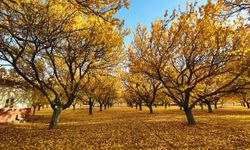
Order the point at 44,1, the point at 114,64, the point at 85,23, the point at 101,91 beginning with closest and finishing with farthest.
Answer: the point at 44,1
the point at 85,23
the point at 114,64
the point at 101,91

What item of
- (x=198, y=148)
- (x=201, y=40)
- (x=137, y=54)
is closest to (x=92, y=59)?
(x=137, y=54)

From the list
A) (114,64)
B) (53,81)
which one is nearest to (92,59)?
(114,64)

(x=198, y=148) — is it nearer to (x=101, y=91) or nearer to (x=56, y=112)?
(x=56, y=112)

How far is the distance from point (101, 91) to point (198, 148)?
27320mm

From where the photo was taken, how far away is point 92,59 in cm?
1280

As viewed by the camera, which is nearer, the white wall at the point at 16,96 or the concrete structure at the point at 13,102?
the concrete structure at the point at 13,102

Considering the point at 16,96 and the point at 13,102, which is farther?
the point at 16,96

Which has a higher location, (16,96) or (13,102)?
(16,96)

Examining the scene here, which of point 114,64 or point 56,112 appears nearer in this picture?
point 56,112

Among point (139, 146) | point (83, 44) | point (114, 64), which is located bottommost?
point (139, 146)

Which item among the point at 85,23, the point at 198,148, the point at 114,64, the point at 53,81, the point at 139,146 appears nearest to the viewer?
the point at 198,148

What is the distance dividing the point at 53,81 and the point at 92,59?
744cm

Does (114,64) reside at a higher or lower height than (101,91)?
higher

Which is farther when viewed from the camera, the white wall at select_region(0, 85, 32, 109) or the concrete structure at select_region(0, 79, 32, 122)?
the white wall at select_region(0, 85, 32, 109)
